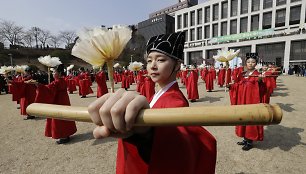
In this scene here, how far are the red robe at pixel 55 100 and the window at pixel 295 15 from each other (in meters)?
42.9

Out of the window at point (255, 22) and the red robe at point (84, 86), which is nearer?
the red robe at point (84, 86)

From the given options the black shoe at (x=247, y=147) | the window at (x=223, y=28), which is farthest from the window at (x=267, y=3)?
the black shoe at (x=247, y=147)

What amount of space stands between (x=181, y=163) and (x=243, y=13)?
48.4 m

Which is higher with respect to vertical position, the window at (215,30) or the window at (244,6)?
the window at (244,6)

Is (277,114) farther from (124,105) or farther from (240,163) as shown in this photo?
(240,163)

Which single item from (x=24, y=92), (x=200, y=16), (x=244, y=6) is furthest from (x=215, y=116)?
(x=200, y=16)

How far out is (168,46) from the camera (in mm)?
1548

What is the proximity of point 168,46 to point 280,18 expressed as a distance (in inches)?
1785

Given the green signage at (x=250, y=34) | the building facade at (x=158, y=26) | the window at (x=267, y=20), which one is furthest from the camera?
the building facade at (x=158, y=26)

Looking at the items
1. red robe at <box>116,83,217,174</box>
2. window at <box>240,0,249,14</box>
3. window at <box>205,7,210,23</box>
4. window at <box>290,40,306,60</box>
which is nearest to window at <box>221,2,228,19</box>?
window at <box>205,7,210,23</box>

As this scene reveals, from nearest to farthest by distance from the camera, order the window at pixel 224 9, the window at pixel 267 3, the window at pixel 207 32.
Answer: the window at pixel 267 3
the window at pixel 224 9
the window at pixel 207 32

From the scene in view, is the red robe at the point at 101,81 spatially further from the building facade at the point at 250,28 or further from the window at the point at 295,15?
the window at the point at 295,15

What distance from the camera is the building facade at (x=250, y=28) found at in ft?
114

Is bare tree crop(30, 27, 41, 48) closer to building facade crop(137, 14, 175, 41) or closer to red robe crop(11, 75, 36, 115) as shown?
building facade crop(137, 14, 175, 41)
